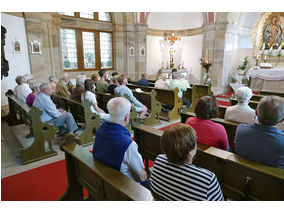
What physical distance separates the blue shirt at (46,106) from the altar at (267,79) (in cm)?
876

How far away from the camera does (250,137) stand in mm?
1872

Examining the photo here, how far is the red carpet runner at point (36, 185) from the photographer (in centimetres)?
265

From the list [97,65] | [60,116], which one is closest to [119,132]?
[60,116]

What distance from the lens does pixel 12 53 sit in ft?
22.0

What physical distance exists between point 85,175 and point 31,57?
6.75m

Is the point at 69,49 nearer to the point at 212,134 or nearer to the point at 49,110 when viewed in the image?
the point at 49,110

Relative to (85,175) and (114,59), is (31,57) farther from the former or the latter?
(85,175)

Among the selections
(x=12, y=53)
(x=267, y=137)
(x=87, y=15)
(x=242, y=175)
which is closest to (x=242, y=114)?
(x=267, y=137)

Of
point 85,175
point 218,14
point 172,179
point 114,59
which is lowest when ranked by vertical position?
point 85,175

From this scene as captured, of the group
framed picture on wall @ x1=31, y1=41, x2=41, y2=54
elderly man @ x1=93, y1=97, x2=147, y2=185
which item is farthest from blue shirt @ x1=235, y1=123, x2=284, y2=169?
framed picture on wall @ x1=31, y1=41, x2=41, y2=54

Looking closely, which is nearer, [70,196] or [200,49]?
[70,196]

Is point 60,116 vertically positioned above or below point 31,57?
below

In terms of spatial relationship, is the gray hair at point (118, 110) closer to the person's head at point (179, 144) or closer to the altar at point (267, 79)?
the person's head at point (179, 144)

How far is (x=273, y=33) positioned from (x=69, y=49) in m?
9.74
